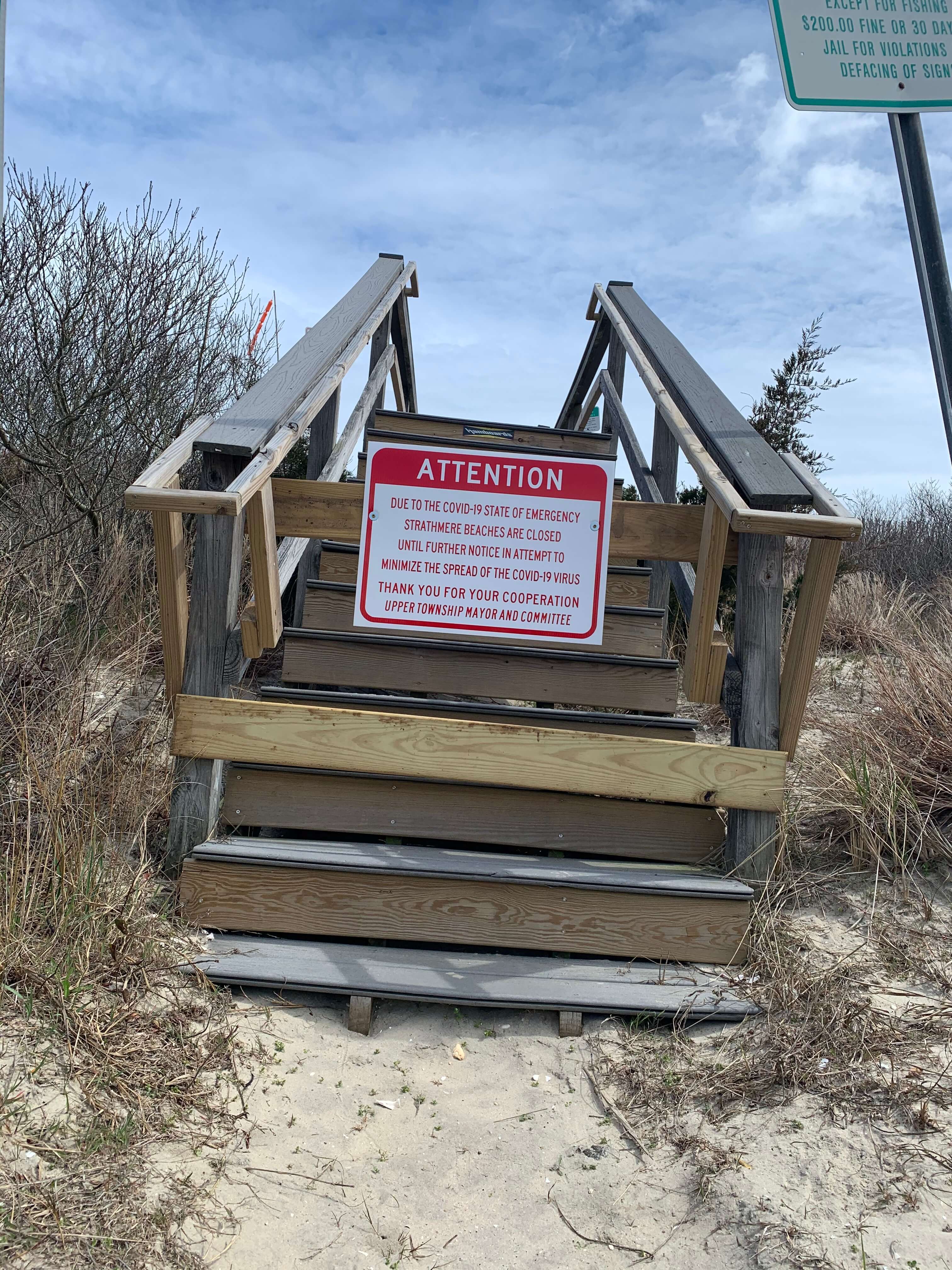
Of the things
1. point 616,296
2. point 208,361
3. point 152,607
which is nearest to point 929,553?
point 616,296

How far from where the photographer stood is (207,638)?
276cm

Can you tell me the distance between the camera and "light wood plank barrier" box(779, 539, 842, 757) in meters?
2.62

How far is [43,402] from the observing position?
5.88 metres

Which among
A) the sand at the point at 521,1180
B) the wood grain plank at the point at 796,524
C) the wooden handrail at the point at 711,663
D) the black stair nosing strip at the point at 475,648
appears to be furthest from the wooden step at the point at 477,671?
the sand at the point at 521,1180

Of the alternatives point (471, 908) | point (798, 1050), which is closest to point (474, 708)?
point (471, 908)

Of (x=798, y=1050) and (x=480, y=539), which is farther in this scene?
(x=480, y=539)

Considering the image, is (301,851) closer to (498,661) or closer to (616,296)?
(498,661)

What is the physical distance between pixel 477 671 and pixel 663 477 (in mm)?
1801

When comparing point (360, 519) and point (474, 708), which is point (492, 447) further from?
point (474, 708)

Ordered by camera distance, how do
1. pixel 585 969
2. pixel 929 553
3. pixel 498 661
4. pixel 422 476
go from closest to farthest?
pixel 585 969
pixel 422 476
pixel 498 661
pixel 929 553

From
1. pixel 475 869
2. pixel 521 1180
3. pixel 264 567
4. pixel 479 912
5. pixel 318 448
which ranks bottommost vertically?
pixel 521 1180

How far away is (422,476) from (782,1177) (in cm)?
223

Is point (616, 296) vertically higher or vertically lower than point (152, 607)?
higher

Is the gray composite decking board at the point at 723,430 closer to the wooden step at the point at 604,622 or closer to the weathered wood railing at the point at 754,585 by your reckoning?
the weathered wood railing at the point at 754,585
